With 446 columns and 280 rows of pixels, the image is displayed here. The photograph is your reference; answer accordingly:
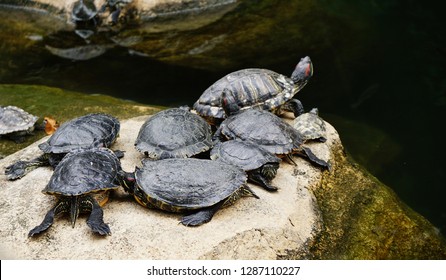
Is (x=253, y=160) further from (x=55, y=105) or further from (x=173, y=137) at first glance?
(x=55, y=105)

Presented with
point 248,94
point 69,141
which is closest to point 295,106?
point 248,94

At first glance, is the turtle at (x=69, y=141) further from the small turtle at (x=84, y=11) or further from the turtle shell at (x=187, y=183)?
the small turtle at (x=84, y=11)

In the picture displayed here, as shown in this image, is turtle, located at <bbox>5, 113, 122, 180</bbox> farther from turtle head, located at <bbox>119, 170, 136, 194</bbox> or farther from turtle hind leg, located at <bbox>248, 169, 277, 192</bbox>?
turtle hind leg, located at <bbox>248, 169, 277, 192</bbox>

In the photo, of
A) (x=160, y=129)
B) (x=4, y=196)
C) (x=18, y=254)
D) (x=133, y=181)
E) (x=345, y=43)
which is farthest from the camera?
(x=345, y=43)

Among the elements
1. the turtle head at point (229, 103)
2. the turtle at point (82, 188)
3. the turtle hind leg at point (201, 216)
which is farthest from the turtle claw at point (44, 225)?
the turtle head at point (229, 103)

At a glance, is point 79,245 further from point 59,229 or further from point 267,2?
point 267,2

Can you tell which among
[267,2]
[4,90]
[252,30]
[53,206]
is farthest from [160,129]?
[267,2]

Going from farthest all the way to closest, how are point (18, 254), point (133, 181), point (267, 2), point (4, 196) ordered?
1. point (267, 2)
2. point (4, 196)
3. point (133, 181)
4. point (18, 254)
